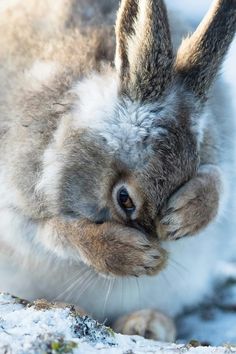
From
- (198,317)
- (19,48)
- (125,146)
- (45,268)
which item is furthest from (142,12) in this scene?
(198,317)

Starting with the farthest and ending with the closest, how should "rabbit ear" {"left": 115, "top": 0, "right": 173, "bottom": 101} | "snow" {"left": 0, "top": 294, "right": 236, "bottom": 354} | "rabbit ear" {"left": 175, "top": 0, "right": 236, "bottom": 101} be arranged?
Result: "rabbit ear" {"left": 175, "top": 0, "right": 236, "bottom": 101} → "rabbit ear" {"left": 115, "top": 0, "right": 173, "bottom": 101} → "snow" {"left": 0, "top": 294, "right": 236, "bottom": 354}

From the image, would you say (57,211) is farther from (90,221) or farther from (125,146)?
(125,146)

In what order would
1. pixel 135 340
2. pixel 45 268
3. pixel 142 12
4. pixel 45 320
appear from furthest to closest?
pixel 45 268
pixel 142 12
pixel 135 340
pixel 45 320

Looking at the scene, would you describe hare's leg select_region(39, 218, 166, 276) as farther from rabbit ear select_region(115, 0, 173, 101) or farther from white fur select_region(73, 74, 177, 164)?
rabbit ear select_region(115, 0, 173, 101)

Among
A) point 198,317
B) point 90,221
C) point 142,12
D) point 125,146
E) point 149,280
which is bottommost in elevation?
point 198,317

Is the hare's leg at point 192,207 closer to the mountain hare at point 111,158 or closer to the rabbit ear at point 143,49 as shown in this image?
the mountain hare at point 111,158

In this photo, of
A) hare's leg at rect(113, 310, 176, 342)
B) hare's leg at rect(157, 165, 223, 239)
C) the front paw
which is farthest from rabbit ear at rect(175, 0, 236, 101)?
hare's leg at rect(113, 310, 176, 342)

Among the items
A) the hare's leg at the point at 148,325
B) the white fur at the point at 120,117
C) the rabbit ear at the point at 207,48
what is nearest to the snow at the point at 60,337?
the hare's leg at the point at 148,325

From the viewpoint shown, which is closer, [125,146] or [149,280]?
[125,146]
